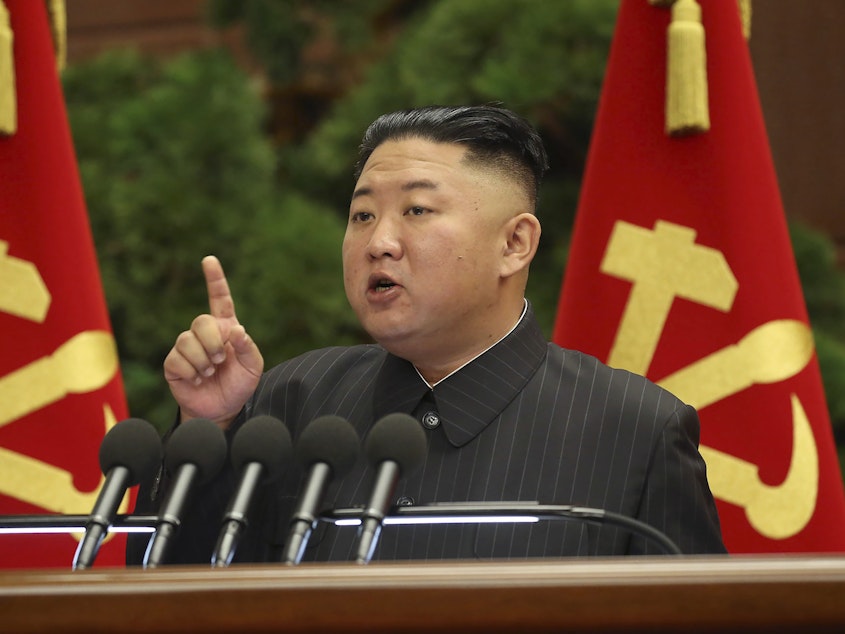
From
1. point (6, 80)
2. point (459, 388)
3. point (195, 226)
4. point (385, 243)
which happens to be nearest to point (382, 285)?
point (385, 243)

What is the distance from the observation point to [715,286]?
187 cm

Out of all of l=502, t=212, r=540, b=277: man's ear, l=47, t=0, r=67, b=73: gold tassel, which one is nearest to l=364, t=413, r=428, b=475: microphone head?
l=502, t=212, r=540, b=277: man's ear

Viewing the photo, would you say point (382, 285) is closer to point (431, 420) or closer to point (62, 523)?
point (431, 420)

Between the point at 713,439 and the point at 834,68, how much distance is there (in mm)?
1552

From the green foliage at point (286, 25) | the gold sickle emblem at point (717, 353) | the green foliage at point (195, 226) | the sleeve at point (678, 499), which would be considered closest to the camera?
the sleeve at point (678, 499)

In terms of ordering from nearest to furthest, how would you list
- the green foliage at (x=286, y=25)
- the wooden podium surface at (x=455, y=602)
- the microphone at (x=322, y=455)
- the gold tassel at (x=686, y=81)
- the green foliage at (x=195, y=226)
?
the wooden podium surface at (x=455, y=602)
the microphone at (x=322, y=455)
the gold tassel at (x=686, y=81)
the green foliage at (x=195, y=226)
the green foliage at (x=286, y=25)

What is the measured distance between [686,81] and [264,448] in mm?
1153

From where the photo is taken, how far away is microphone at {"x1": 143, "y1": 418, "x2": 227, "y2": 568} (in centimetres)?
96

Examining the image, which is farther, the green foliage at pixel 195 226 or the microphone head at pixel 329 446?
the green foliage at pixel 195 226

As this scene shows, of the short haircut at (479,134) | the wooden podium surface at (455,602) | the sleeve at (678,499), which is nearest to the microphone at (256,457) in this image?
the wooden podium surface at (455,602)

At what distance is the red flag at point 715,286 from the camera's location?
5.88 feet

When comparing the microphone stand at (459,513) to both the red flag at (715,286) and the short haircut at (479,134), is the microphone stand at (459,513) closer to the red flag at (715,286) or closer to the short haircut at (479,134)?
the short haircut at (479,134)

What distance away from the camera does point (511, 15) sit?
2.73 meters

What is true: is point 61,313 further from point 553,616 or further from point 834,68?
point 834,68
